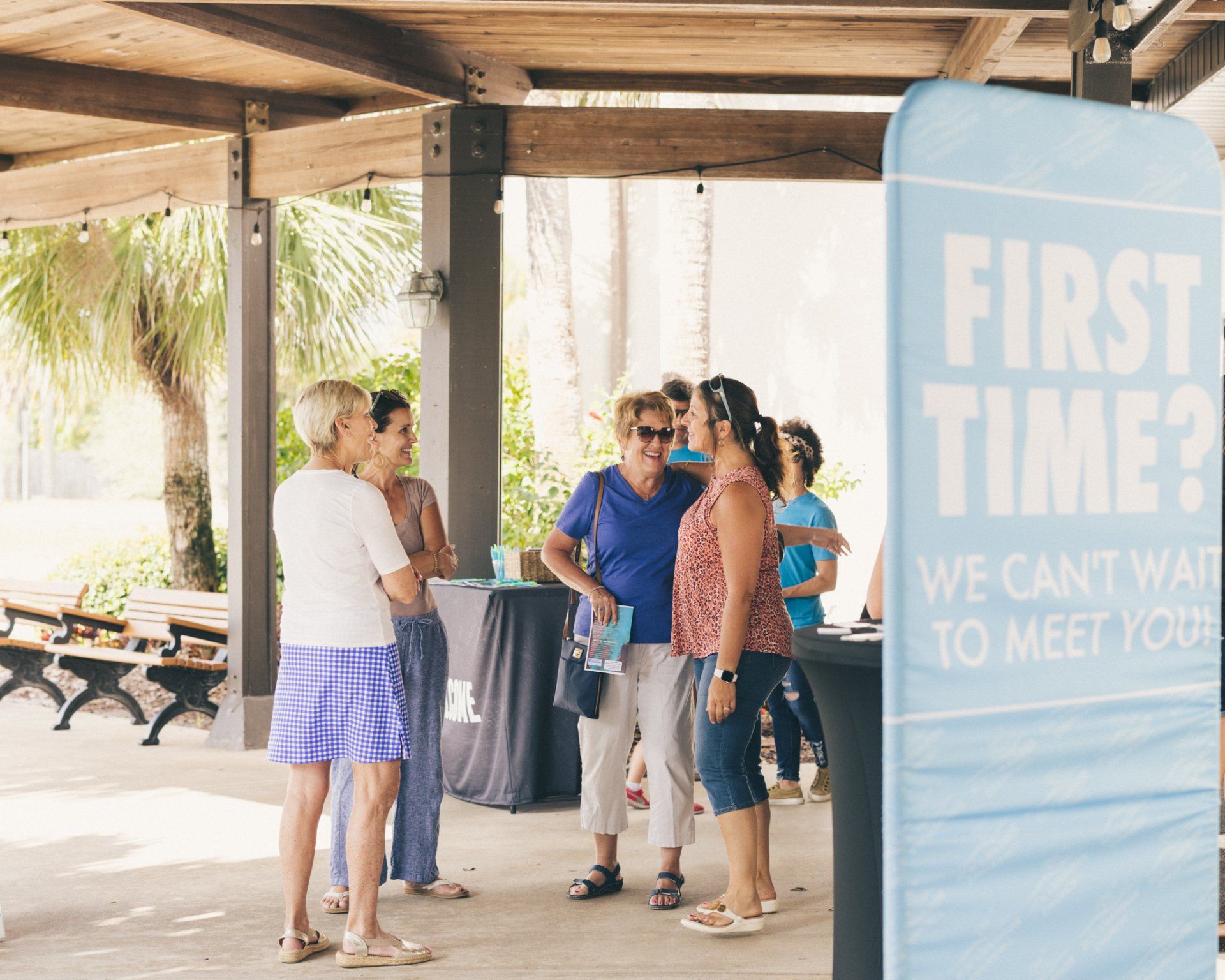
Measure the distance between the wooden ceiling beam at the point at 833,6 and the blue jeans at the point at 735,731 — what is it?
231 centimetres

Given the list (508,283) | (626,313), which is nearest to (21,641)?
(626,313)

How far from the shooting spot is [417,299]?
621 centimetres

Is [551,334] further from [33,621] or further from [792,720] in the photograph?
[792,720]

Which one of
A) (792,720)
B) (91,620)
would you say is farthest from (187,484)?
(792,720)

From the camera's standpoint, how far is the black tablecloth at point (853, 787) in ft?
9.48

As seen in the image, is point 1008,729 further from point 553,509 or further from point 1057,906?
point 553,509

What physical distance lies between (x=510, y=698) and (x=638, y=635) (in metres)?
1.31

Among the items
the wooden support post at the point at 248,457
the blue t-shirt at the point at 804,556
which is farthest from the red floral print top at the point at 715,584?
the wooden support post at the point at 248,457

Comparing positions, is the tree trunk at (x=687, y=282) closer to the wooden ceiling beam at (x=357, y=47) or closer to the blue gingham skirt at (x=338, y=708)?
the wooden ceiling beam at (x=357, y=47)

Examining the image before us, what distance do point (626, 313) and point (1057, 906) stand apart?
16608 millimetres

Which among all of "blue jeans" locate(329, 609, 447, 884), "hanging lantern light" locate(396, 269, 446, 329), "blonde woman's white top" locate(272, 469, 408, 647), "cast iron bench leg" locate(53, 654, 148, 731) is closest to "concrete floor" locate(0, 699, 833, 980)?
"blue jeans" locate(329, 609, 447, 884)

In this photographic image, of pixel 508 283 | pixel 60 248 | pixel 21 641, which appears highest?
pixel 508 283

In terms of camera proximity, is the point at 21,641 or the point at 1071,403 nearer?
the point at 1071,403

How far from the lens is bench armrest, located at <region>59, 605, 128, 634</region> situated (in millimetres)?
7902
